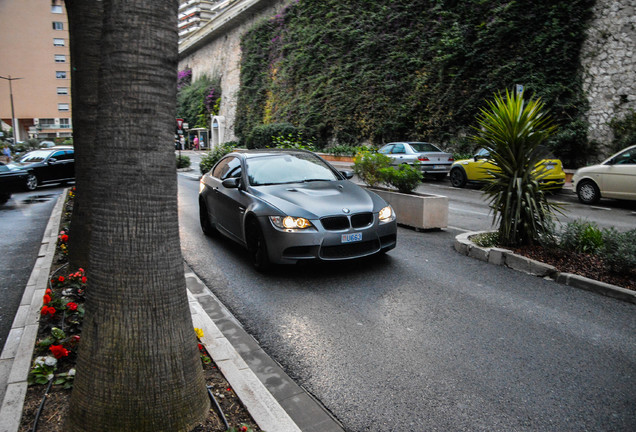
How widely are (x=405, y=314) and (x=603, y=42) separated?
1824cm

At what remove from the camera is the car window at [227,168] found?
7847 mm

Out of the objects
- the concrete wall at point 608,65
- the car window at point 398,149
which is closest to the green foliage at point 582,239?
the concrete wall at point 608,65

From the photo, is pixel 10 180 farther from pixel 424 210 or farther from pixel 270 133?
pixel 270 133

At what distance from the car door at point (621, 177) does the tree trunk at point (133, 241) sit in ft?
46.0

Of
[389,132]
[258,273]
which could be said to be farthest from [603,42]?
[258,273]

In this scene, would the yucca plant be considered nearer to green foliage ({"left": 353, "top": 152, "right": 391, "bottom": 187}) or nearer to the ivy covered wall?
green foliage ({"left": 353, "top": 152, "right": 391, "bottom": 187})

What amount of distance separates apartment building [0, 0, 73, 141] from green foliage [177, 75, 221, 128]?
27.5m

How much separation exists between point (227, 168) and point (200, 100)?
55.1 metres

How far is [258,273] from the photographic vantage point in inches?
257

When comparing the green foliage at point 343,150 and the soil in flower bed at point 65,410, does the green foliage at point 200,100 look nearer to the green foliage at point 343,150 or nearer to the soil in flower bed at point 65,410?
the green foliage at point 343,150

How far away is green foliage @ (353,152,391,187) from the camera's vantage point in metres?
10.4

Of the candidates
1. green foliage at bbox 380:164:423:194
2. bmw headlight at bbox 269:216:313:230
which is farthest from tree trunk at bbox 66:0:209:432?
green foliage at bbox 380:164:423:194

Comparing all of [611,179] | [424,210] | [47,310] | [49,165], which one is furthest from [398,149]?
[47,310]

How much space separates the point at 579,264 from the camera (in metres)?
6.24
